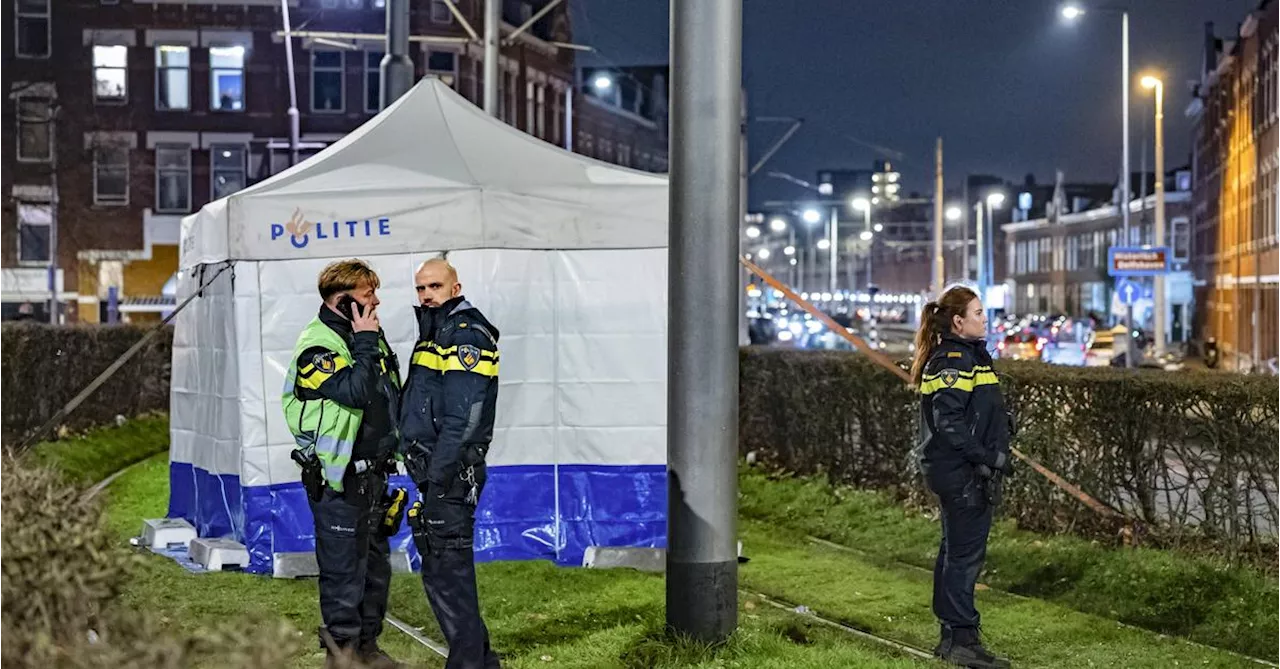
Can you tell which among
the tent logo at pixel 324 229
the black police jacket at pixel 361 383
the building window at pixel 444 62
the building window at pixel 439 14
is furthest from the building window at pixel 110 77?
the black police jacket at pixel 361 383

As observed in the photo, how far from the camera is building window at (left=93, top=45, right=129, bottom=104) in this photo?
150 feet

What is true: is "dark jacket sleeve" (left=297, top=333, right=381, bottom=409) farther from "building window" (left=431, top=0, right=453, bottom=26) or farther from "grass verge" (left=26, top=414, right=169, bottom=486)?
"building window" (left=431, top=0, right=453, bottom=26)

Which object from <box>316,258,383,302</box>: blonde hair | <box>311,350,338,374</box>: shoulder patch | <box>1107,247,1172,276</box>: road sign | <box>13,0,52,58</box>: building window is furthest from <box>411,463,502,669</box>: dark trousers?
<box>13,0,52,58</box>: building window

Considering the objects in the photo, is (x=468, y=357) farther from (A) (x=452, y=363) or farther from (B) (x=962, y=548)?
(B) (x=962, y=548)

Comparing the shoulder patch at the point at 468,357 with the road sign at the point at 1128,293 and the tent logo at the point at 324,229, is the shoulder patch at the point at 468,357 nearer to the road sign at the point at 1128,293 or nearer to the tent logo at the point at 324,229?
the tent logo at the point at 324,229

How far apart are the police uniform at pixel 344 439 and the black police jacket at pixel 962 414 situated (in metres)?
2.53

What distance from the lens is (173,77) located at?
46.0 metres

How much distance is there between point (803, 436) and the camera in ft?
46.2

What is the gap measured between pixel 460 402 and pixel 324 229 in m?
3.69

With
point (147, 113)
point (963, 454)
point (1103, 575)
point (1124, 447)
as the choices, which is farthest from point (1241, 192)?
point (963, 454)

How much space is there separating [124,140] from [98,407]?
1113 inches

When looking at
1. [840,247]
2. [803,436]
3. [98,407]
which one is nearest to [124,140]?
[98,407]

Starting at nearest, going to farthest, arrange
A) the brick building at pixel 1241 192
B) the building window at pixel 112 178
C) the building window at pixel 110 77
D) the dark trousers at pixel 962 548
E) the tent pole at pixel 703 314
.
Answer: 1. the tent pole at pixel 703 314
2. the dark trousers at pixel 962 548
3. the building window at pixel 112 178
4. the building window at pixel 110 77
5. the brick building at pixel 1241 192

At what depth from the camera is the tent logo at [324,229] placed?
9.68 m
